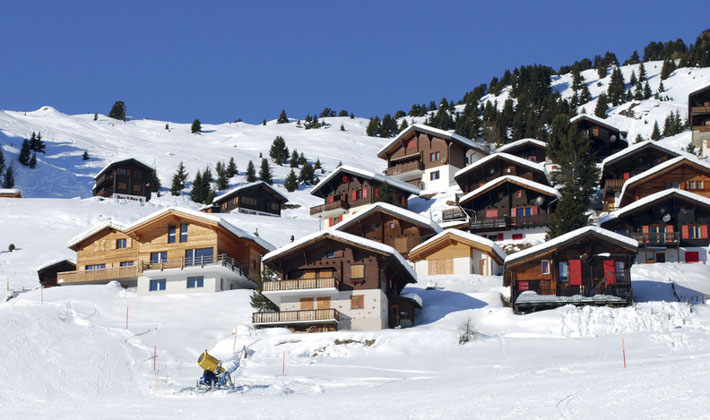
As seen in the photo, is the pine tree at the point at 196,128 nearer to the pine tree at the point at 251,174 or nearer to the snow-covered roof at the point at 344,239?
the pine tree at the point at 251,174

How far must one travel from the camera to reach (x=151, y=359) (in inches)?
1330

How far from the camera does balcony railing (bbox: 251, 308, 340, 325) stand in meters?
40.7

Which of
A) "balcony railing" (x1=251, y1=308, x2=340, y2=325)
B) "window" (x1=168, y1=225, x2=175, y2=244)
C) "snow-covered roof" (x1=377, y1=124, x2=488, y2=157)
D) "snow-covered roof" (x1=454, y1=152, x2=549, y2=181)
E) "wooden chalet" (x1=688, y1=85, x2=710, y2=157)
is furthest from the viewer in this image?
"wooden chalet" (x1=688, y1=85, x2=710, y2=157)

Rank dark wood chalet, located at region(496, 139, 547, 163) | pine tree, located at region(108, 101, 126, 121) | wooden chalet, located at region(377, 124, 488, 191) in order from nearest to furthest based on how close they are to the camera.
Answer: wooden chalet, located at region(377, 124, 488, 191) → dark wood chalet, located at region(496, 139, 547, 163) → pine tree, located at region(108, 101, 126, 121)

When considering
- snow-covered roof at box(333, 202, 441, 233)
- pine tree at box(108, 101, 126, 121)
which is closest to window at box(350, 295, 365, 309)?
snow-covered roof at box(333, 202, 441, 233)

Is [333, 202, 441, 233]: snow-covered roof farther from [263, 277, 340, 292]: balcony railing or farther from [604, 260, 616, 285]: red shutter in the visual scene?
[604, 260, 616, 285]: red shutter

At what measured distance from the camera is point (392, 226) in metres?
60.8

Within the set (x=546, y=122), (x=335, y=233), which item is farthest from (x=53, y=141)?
(x=335, y=233)

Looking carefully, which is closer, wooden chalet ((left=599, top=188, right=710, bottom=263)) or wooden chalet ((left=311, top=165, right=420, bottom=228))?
wooden chalet ((left=599, top=188, right=710, bottom=263))

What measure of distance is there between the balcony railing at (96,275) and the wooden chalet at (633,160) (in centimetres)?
3976

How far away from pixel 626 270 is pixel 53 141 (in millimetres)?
119697

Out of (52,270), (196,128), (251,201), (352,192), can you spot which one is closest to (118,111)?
(196,128)

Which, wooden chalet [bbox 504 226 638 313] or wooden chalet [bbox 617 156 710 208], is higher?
wooden chalet [bbox 617 156 710 208]

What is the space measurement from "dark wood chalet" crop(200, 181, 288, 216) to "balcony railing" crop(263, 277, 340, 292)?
46.9 meters
